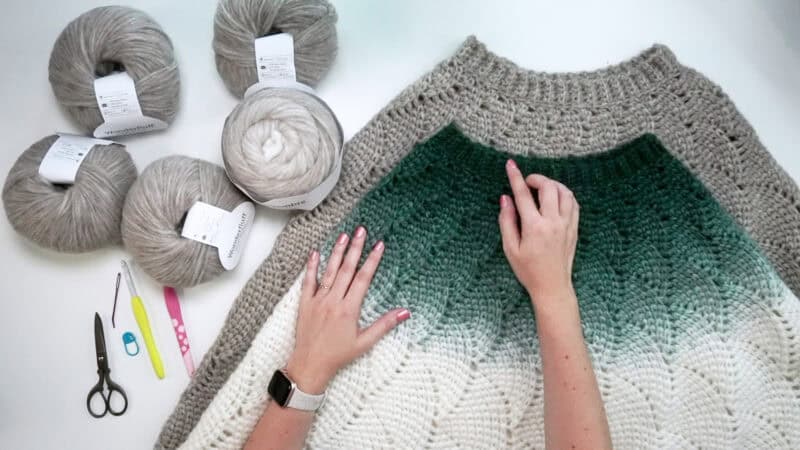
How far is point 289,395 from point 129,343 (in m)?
0.29

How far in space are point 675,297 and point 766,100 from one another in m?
0.34

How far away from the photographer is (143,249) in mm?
901

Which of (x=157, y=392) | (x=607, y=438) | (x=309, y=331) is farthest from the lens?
(x=157, y=392)

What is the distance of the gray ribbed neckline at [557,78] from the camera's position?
3.17ft

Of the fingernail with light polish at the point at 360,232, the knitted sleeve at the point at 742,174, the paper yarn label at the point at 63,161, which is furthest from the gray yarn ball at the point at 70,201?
the knitted sleeve at the point at 742,174

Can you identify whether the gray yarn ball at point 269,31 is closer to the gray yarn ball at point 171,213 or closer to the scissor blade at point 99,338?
the gray yarn ball at point 171,213

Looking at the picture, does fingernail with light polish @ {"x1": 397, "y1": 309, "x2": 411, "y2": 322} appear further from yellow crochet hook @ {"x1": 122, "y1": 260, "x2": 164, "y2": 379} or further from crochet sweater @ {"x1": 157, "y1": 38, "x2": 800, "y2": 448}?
yellow crochet hook @ {"x1": 122, "y1": 260, "x2": 164, "y2": 379}

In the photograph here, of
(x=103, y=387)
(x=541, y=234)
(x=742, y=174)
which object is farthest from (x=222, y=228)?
(x=742, y=174)

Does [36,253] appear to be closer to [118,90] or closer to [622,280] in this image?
[118,90]


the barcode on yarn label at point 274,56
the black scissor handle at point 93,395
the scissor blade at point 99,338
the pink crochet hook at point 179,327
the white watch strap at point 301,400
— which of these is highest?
the barcode on yarn label at point 274,56

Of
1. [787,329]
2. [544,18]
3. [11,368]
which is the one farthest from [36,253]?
[787,329]

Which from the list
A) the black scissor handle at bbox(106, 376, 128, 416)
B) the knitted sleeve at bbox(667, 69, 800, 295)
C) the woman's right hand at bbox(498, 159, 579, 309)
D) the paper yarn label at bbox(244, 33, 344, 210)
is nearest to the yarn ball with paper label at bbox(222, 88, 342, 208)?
the paper yarn label at bbox(244, 33, 344, 210)

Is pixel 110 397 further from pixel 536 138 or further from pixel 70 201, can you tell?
pixel 536 138

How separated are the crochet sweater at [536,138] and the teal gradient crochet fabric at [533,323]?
0.03 m
